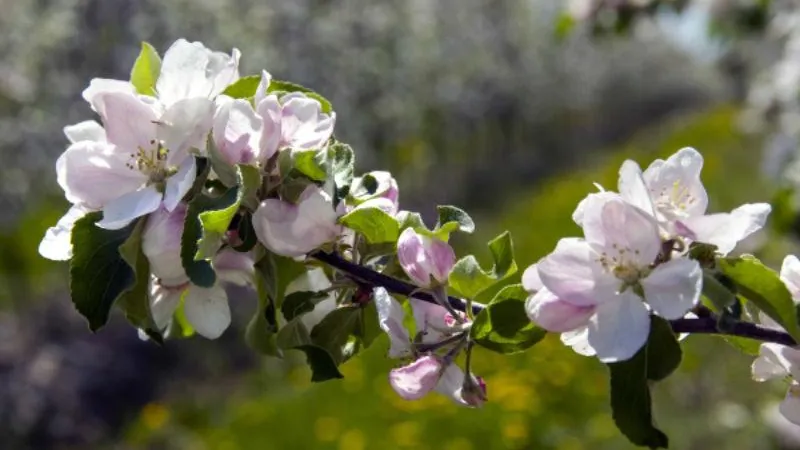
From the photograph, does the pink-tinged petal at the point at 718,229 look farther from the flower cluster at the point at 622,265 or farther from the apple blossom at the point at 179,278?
the apple blossom at the point at 179,278

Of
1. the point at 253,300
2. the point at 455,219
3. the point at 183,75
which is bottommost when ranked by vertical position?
the point at 253,300

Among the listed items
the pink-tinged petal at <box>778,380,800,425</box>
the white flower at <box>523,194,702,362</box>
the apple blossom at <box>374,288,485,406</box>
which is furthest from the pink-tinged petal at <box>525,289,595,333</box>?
the pink-tinged petal at <box>778,380,800,425</box>

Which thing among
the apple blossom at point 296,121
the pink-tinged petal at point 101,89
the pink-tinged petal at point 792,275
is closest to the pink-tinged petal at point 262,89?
the apple blossom at point 296,121

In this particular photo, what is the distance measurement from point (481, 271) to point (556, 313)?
86 millimetres

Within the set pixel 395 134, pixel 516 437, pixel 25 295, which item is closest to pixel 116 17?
pixel 25 295

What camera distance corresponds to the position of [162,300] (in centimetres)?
83

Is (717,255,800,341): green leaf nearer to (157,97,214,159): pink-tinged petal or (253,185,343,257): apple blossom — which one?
(253,185,343,257): apple blossom

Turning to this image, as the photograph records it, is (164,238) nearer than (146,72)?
Yes

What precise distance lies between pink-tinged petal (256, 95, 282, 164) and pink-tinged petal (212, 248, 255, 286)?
0.09 metres

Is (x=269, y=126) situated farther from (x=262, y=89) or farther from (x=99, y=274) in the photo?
(x=99, y=274)

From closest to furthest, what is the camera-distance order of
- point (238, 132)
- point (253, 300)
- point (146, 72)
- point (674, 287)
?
point (674, 287) < point (238, 132) < point (146, 72) < point (253, 300)

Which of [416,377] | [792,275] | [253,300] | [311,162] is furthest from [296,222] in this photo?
[253,300]

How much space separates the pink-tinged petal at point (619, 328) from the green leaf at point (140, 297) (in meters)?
0.35

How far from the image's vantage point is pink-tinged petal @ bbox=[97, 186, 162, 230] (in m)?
0.73
